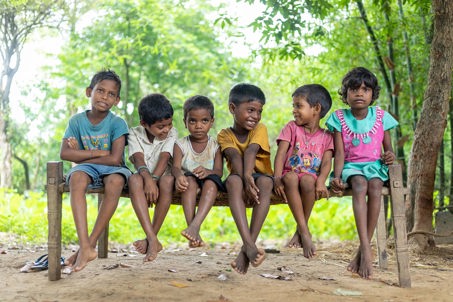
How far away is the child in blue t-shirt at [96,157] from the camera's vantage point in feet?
13.8

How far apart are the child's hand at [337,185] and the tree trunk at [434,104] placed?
192 centimetres

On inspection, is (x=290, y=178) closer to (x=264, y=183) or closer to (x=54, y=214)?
(x=264, y=183)

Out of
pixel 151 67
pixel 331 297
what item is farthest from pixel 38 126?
pixel 331 297

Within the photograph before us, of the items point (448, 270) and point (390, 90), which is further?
point (390, 90)

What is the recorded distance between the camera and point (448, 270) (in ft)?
17.9

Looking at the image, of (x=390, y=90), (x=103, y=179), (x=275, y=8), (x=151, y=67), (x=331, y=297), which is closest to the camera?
(x=331, y=297)

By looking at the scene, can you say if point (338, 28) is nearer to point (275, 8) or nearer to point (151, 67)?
point (275, 8)

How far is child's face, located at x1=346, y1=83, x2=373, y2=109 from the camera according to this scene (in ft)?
14.9

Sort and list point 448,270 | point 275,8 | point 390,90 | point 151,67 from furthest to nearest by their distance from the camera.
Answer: point 151,67 < point 390,90 < point 275,8 < point 448,270

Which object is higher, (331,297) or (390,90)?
(390,90)

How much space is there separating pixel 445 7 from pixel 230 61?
32.0 feet

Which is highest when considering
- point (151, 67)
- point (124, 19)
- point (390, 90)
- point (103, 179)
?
point (124, 19)

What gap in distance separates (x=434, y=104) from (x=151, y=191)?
3015 millimetres

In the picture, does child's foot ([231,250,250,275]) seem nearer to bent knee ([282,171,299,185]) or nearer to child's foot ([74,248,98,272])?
bent knee ([282,171,299,185])
